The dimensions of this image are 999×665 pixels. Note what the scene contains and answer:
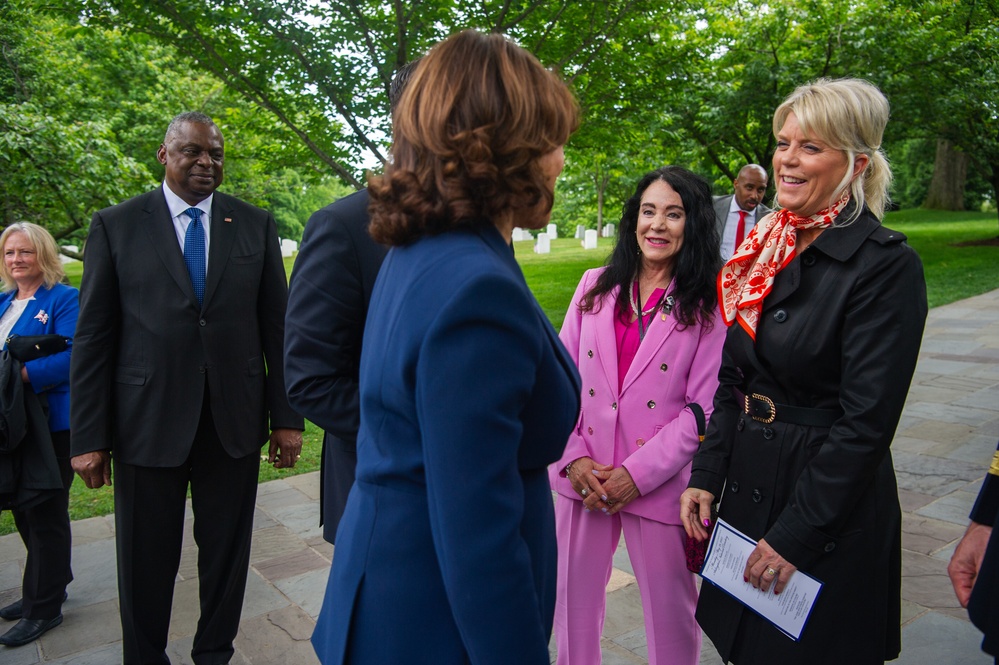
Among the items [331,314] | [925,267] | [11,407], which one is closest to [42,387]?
[11,407]

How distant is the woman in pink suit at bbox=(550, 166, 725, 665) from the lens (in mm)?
2801

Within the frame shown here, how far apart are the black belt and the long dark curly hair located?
1.95ft

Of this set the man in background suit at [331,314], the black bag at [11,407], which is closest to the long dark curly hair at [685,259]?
the man in background suit at [331,314]

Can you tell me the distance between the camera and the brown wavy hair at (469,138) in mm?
1387

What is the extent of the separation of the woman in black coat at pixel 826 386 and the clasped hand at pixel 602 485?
501 mm

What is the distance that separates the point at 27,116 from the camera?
8164mm

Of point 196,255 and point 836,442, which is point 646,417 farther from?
point 196,255

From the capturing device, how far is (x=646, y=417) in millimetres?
2867

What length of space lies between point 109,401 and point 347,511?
2.03 m

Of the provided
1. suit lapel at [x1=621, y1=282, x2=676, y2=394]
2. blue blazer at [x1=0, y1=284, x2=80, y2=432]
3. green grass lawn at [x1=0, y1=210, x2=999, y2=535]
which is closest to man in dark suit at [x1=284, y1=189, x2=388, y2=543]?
suit lapel at [x1=621, y1=282, x2=676, y2=394]

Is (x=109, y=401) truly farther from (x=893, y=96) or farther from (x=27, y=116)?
(x=893, y=96)

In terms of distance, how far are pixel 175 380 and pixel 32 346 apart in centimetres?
115

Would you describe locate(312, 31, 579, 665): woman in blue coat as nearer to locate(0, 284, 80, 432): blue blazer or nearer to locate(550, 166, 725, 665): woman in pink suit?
locate(550, 166, 725, 665): woman in pink suit

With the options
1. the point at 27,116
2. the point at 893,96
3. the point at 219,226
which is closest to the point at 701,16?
the point at 893,96
